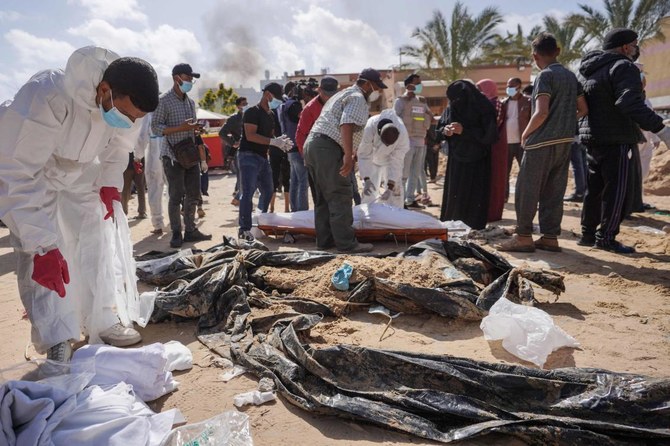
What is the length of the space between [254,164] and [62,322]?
10.6ft

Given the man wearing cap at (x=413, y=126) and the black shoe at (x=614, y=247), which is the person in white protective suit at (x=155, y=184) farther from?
the black shoe at (x=614, y=247)

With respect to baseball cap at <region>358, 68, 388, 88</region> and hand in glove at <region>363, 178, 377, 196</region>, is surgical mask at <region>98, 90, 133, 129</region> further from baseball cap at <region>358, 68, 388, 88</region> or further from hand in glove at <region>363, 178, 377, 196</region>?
hand in glove at <region>363, 178, 377, 196</region>

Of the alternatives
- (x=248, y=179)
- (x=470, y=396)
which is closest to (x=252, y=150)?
(x=248, y=179)

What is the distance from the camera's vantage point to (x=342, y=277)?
11.1 ft

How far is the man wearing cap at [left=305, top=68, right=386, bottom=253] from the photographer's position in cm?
438

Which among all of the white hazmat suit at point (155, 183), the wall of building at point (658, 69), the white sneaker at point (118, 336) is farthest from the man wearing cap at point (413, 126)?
the wall of building at point (658, 69)

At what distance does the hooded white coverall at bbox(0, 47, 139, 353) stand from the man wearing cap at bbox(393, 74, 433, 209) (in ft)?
15.6

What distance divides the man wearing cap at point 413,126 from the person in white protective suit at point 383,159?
0.90 m

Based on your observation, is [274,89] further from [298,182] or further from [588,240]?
[588,240]

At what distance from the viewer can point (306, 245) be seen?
5.23 metres

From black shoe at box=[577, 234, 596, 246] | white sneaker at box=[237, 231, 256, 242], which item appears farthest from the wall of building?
white sneaker at box=[237, 231, 256, 242]

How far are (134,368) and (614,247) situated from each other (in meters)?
4.31

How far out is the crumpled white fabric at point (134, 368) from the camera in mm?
2154

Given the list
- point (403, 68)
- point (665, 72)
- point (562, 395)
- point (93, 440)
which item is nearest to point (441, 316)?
point (562, 395)
